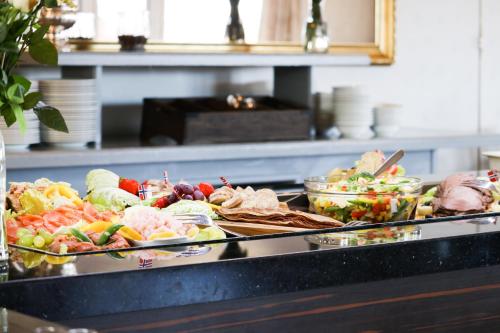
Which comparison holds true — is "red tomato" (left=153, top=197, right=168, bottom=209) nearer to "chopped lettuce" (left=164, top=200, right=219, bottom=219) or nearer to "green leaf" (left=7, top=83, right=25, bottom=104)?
"chopped lettuce" (left=164, top=200, right=219, bottom=219)

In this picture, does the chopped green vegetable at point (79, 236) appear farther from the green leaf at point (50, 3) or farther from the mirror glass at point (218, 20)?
the mirror glass at point (218, 20)

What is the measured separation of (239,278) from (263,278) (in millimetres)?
48

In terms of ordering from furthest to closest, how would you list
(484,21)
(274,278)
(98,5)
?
(484,21) → (98,5) → (274,278)

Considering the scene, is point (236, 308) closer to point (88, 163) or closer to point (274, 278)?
point (274, 278)

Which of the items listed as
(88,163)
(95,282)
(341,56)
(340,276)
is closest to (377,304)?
(340,276)

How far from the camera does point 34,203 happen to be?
2.02m

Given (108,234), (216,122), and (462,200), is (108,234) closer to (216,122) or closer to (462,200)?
(462,200)

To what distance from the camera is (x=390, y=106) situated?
4812 millimetres

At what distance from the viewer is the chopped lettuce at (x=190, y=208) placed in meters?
2.07

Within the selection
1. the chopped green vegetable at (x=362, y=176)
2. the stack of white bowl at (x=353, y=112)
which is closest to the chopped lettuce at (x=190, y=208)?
the chopped green vegetable at (x=362, y=176)

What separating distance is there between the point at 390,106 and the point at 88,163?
5.40 feet

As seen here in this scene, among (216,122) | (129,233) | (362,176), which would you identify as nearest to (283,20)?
(216,122)

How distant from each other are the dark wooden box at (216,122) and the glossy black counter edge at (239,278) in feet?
7.89

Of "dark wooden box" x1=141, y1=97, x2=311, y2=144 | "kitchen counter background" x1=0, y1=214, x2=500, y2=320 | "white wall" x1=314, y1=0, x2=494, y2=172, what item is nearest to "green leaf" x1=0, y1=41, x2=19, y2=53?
"kitchen counter background" x1=0, y1=214, x2=500, y2=320
